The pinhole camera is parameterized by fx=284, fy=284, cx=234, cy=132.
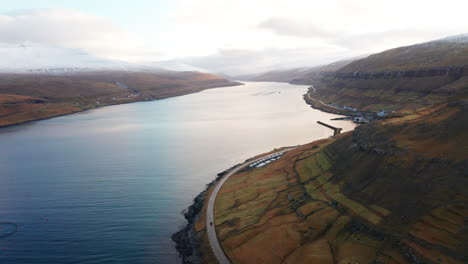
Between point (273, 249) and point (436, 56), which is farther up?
point (436, 56)

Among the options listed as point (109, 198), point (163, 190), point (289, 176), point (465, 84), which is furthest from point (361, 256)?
point (465, 84)

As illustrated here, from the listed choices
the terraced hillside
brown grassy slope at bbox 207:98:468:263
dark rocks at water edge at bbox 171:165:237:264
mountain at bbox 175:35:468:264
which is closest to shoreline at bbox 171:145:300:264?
dark rocks at water edge at bbox 171:165:237:264

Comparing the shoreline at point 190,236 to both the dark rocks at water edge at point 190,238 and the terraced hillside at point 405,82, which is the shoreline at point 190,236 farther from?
the terraced hillside at point 405,82

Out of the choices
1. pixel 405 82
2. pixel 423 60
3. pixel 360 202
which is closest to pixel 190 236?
pixel 360 202

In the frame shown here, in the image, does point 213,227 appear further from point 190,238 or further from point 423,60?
point 423,60

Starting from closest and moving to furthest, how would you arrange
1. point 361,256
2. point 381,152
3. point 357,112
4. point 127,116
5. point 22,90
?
point 361,256, point 381,152, point 357,112, point 127,116, point 22,90

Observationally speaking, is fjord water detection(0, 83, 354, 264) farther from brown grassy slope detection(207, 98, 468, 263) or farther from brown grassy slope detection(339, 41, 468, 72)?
brown grassy slope detection(339, 41, 468, 72)

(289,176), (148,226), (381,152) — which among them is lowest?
(148,226)

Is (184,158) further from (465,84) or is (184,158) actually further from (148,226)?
(465,84)
